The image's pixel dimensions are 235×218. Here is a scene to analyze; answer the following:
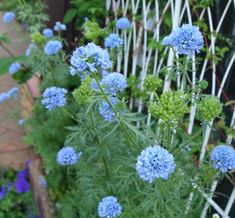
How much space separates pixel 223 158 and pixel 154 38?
1.07 m

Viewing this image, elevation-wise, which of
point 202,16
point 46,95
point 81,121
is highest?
point 202,16

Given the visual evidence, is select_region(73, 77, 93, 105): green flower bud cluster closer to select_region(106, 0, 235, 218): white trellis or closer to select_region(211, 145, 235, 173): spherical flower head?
select_region(211, 145, 235, 173): spherical flower head

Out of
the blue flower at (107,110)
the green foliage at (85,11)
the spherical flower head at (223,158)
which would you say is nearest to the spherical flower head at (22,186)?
the green foliage at (85,11)

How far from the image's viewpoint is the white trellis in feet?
6.27

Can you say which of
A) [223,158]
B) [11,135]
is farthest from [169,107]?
[11,135]

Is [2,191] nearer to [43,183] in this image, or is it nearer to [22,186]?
[22,186]

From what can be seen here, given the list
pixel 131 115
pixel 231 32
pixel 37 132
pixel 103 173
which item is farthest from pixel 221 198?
pixel 37 132

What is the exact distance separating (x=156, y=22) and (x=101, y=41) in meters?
0.52

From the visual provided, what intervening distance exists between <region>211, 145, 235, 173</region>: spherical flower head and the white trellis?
13.8 inches

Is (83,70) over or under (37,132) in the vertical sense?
over

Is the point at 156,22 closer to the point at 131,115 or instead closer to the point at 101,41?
the point at 101,41

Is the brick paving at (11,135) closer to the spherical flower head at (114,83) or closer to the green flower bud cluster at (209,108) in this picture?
the spherical flower head at (114,83)

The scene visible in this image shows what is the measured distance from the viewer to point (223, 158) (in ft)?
4.52

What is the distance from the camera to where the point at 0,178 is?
2.89 metres
